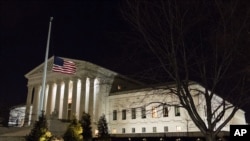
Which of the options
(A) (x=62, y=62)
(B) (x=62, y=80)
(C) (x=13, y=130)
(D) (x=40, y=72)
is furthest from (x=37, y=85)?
(A) (x=62, y=62)

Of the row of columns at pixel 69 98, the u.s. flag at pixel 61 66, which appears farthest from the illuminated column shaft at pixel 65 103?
the u.s. flag at pixel 61 66

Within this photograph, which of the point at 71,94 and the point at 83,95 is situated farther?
the point at 71,94

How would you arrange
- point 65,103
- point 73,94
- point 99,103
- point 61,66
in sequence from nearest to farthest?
point 61,66 < point 73,94 < point 65,103 < point 99,103

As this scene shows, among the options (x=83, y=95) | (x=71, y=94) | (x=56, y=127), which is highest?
(x=71, y=94)

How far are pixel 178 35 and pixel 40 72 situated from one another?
60.1m

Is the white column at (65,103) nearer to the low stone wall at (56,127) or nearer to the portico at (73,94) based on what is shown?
the portico at (73,94)

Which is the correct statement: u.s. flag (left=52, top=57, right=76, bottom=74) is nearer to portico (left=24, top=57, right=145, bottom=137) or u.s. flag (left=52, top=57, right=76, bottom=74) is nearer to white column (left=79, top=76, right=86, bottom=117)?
portico (left=24, top=57, right=145, bottom=137)

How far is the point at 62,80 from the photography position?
63094 millimetres

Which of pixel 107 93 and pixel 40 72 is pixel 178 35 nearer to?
pixel 107 93

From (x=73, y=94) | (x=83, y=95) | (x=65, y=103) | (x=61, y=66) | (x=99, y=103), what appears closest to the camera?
(x=61, y=66)

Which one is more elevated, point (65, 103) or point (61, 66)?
point (61, 66)

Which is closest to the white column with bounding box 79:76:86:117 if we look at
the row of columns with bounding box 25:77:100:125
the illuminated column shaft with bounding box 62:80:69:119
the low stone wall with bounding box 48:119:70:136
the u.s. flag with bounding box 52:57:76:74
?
the row of columns with bounding box 25:77:100:125

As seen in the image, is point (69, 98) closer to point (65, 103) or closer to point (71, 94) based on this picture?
point (71, 94)

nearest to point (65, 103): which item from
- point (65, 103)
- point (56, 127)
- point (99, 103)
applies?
point (65, 103)
